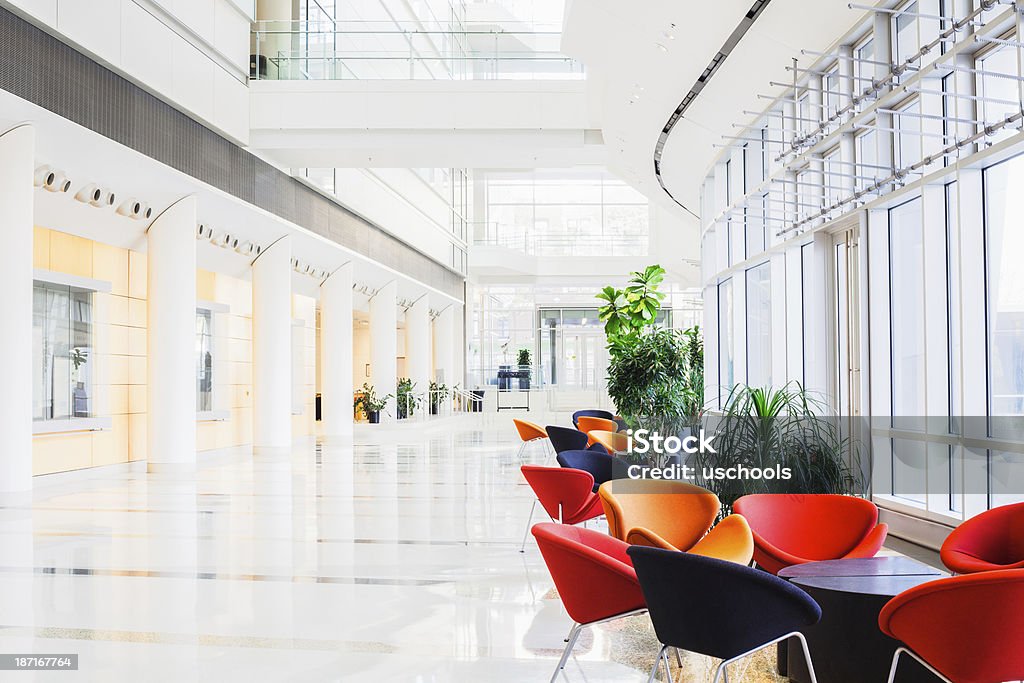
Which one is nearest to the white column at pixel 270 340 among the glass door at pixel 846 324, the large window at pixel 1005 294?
the glass door at pixel 846 324

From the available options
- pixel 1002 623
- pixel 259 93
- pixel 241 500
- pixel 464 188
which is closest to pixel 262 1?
pixel 259 93

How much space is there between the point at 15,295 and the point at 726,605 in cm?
812

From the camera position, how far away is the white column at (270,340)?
50.2 feet

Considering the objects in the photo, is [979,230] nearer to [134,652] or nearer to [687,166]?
[134,652]

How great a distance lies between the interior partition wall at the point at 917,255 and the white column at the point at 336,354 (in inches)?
422

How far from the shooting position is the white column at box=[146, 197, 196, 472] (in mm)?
12062

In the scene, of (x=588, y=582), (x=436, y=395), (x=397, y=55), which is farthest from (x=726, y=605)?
(x=436, y=395)

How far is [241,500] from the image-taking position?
30.4 feet

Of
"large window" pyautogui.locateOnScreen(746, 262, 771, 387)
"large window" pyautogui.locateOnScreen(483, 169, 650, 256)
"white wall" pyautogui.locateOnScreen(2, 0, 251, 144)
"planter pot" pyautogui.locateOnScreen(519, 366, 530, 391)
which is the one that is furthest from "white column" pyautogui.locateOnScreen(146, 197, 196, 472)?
"large window" pyautogui.locateOnScreen(483, 169, 650, 256)

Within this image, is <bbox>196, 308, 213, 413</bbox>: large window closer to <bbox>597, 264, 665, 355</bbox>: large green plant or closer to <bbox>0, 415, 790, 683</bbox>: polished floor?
<bbox>0, 415, 790, 683</bbox>: polished floor

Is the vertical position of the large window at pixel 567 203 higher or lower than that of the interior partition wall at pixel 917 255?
higher

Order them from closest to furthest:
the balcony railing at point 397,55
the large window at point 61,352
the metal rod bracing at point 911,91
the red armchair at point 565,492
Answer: the metal rod bracing at point 911,91 → the red armchair at point 565,492 → the large window at point 61,352 → the balcony railing at point 397,55

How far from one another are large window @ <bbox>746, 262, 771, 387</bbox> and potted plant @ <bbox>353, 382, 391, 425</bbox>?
1253cm

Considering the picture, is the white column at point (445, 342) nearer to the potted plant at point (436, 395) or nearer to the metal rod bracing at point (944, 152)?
the potted plant at point (436, 395)
